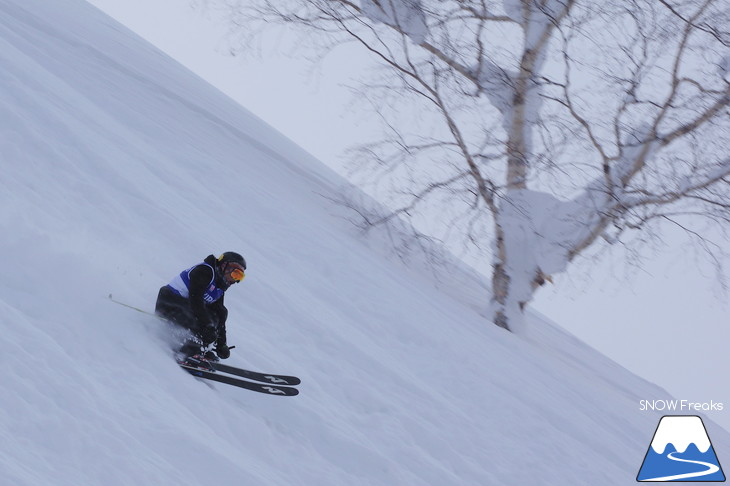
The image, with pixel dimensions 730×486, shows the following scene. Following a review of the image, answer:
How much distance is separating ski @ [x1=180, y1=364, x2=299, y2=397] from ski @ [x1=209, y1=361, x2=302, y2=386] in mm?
63

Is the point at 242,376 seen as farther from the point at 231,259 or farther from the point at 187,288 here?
the point at 231,259

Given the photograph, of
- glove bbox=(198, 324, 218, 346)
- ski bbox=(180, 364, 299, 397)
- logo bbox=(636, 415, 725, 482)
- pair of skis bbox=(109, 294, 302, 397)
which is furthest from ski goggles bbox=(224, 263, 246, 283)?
logo bbox=(636, 415, 725, 482)

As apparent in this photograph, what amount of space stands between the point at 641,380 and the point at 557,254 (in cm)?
591

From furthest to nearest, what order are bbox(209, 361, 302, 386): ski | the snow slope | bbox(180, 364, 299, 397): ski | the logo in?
1. the logo
2. bbox(209, 361, 302, 386): ski
3. bbox(180, 364, 299, 397): ski
4. the snow slope

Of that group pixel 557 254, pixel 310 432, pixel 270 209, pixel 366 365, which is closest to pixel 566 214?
pixel 557 254

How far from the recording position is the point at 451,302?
1248 centimetres

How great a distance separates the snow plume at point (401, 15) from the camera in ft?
43.8

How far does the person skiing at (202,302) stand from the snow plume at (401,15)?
26.0 ft

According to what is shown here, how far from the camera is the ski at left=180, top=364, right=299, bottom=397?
20.0 ft

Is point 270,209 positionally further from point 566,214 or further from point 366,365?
point 566,214

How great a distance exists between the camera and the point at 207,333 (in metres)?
6.32

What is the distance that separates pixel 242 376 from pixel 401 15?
27.5 ft

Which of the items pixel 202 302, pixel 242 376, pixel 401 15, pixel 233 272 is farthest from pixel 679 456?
pixel 401 15

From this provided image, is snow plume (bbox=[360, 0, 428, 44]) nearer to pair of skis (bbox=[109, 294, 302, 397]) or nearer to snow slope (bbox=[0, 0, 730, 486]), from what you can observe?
snow slope (bbox=[0, 0, 730, 486])
